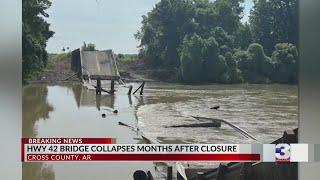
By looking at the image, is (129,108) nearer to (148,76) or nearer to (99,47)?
(148,76)

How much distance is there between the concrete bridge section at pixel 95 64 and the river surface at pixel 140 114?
3.6 inches

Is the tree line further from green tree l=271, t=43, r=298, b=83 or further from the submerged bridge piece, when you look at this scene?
the submerged bridge piece

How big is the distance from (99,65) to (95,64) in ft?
0.46

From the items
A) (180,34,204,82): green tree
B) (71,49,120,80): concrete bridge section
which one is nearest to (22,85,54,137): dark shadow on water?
(71,49,120,80): concrete bridge section

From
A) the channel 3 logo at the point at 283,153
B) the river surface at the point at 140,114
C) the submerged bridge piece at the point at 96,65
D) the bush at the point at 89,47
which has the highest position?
the bush at the point at 89,47

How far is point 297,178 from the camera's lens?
165 cm

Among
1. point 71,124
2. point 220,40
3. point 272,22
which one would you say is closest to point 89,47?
point 71,124

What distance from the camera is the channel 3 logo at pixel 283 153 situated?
1.67 m

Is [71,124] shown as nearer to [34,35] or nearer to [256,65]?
[34,35]

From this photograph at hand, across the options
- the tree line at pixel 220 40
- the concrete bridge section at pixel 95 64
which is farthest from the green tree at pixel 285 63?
the concrete bridge section at pixel 95 64

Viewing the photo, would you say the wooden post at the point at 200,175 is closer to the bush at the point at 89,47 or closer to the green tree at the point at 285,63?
the green tree at the point at 285,63

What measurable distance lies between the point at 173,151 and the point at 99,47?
568mm

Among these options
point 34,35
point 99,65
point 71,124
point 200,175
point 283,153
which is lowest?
point 200,175

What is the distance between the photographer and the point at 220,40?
6.13 feet
